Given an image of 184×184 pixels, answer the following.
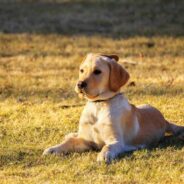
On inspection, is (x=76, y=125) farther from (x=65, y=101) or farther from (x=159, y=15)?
(x=159, y=15)

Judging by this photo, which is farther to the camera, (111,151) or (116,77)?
(116,77)

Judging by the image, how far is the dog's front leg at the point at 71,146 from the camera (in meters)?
6.35

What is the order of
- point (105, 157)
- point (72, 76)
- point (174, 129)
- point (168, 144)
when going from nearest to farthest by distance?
point (105, 157) → point (168, 144) → point (174, 129) → point (72, 76)

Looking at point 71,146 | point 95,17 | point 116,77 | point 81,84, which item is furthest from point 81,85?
point 95,17

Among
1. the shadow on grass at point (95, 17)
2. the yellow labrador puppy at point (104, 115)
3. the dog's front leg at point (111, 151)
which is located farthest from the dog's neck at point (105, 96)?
the shadow on grass at point (95, 17)

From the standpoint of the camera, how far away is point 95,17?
58.7ft

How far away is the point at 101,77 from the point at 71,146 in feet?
2.38

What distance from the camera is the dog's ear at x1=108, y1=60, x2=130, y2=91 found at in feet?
20.6

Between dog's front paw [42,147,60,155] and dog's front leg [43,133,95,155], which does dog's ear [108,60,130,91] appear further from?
dog's front paw [42,147,60,155]

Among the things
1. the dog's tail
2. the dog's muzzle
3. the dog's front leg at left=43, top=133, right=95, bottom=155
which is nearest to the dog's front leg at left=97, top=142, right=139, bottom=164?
the dog's front leg at left=43, top=133, right=95, bottom=155

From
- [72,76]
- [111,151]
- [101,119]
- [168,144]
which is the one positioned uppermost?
[101,119]

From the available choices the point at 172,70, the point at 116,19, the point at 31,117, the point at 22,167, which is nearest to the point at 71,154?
the point at 22,167

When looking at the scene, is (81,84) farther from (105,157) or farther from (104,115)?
(105,157)

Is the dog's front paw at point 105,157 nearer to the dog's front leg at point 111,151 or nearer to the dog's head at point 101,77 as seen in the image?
the dog's front leg at point 111,151
